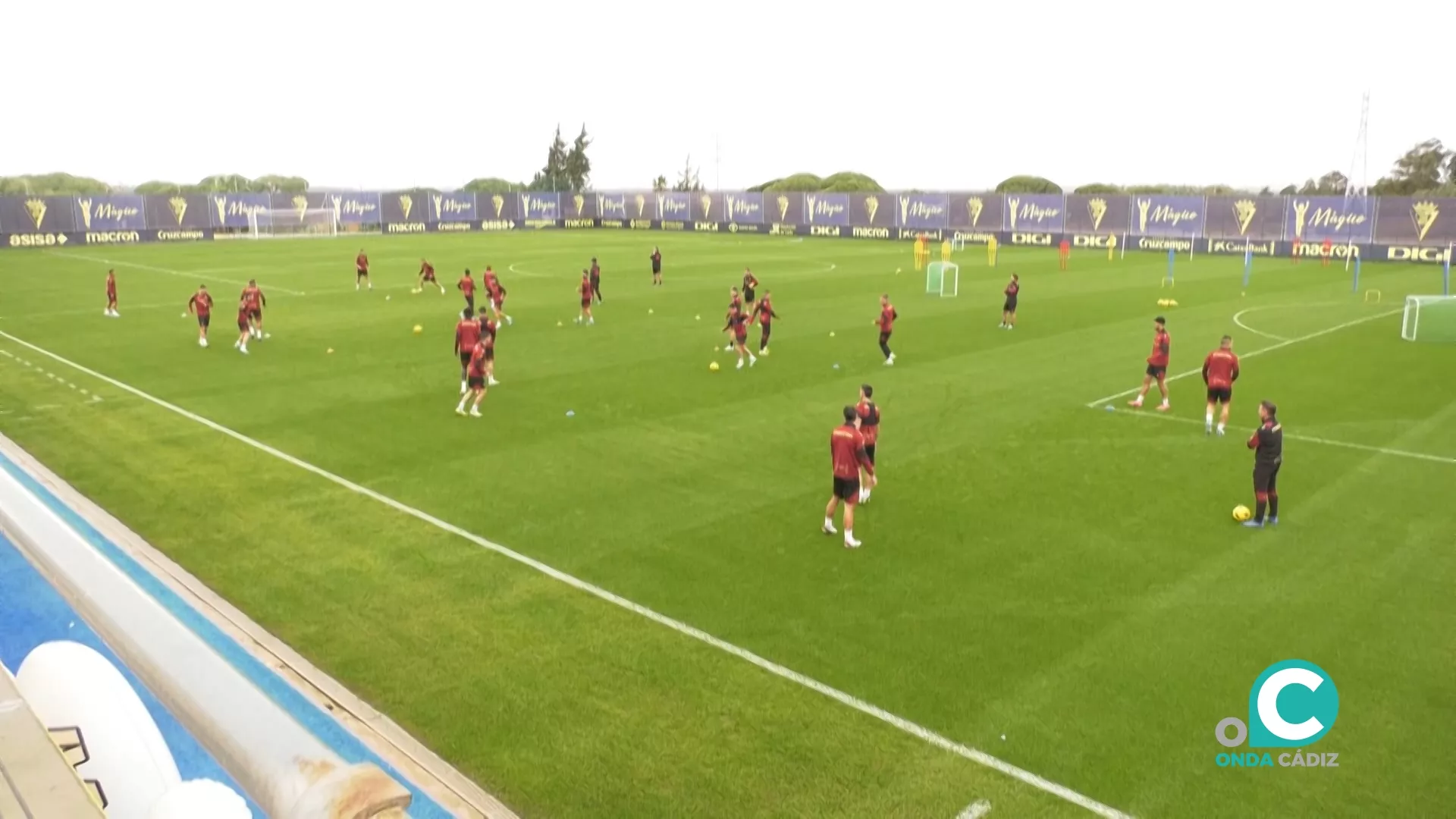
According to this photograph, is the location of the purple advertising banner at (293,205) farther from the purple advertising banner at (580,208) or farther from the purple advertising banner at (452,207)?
the purple advertising banner at (580,208)

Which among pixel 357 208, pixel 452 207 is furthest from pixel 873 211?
pixel 357 208

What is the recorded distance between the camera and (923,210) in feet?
227

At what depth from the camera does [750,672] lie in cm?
941

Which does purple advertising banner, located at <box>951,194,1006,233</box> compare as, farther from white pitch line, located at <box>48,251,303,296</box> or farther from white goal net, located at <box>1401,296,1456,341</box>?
white pitch line, located at <box>48,251,303,296</box>

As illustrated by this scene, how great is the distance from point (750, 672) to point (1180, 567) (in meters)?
5.70

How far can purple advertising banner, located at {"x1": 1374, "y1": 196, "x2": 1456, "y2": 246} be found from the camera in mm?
49906

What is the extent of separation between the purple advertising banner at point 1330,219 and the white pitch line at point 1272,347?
21796 millimetres

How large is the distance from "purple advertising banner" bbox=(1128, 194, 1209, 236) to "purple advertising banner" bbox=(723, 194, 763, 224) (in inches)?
1106

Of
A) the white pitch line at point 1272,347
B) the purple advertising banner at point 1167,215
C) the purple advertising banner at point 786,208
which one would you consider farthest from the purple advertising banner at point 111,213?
the white pitch line at point 1272,347

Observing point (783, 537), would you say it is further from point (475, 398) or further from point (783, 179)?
point (783, 179)

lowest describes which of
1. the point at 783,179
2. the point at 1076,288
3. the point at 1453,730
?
the point at 1453,730

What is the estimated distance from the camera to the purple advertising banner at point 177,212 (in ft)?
213

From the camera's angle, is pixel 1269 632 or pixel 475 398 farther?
pixel 475 398

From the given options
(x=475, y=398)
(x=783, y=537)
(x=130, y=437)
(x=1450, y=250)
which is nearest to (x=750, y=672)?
(x=783, y=537)
